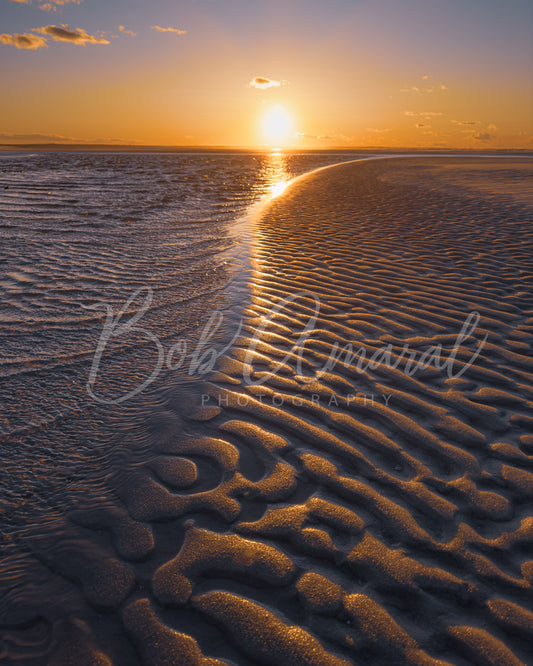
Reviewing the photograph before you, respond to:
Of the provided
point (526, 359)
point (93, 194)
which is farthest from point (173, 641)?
point (93, 194)

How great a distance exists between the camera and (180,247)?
29.8 feet

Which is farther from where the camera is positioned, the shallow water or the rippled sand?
the shallow water

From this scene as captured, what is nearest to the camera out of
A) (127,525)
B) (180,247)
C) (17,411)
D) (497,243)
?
(127,525)

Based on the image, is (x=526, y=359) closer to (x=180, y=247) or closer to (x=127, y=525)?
(x=127, y=525)

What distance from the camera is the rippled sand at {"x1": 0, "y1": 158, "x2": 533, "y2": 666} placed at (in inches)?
71.2

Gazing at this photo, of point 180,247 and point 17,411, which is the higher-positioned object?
point 180,247

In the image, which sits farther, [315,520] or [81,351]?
[81,351]

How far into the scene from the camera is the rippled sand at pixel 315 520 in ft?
5.93

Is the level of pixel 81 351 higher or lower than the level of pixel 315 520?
higher

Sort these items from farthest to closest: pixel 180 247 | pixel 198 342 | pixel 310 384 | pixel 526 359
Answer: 1. pixel 180 247
2. pixel 198 342
3. pixel 526 359
4. pixel 310 384

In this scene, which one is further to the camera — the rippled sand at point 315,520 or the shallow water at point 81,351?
the shallow water at point 81,351

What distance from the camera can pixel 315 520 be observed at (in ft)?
7.80

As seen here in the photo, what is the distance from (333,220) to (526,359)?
313 inches

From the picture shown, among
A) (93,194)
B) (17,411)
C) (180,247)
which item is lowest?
(17,411)
